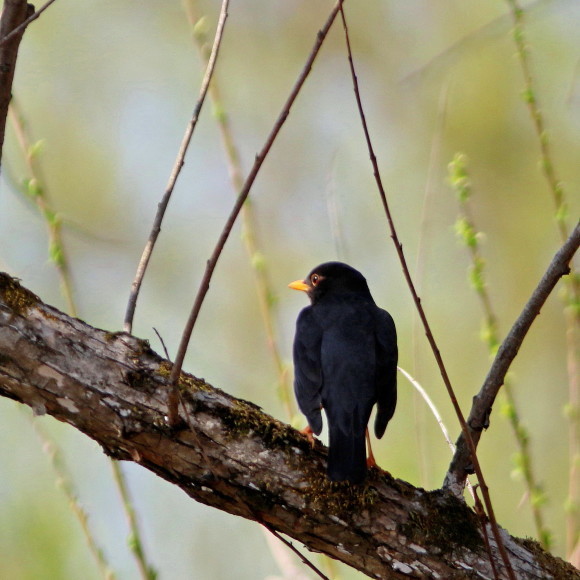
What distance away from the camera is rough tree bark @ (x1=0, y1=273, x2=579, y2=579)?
3234 millimetres

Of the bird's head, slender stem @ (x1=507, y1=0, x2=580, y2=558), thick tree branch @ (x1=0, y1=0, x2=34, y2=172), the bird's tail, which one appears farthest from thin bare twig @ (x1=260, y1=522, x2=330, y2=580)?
the bird's head

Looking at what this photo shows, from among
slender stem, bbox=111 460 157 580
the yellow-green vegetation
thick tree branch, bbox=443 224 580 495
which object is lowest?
slender stem, bbox=111 460 157 580

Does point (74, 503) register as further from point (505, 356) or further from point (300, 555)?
point (505, 356)

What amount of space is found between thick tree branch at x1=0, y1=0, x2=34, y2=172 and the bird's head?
7.49 ft

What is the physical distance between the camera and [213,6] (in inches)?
340

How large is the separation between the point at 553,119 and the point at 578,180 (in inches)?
24.0

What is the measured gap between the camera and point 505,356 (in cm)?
336

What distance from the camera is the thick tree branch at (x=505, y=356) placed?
3.22 meters

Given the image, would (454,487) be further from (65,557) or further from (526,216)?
(526,216)

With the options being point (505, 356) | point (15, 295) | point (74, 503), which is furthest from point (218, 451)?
point (74, 503)

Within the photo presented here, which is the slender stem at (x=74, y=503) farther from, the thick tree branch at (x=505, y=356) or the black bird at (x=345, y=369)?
the thick tree branch at (x=505, y=356)

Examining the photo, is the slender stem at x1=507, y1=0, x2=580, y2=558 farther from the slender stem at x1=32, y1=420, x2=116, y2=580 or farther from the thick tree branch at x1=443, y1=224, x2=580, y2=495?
the slender stem at x1=32, y1=420, x2=116, y2=580

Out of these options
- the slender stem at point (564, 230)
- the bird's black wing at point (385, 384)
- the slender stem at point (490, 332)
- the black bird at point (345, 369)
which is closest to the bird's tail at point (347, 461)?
the black bird at point (345, 369)

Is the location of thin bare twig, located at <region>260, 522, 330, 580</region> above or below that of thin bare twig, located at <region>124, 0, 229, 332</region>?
below
